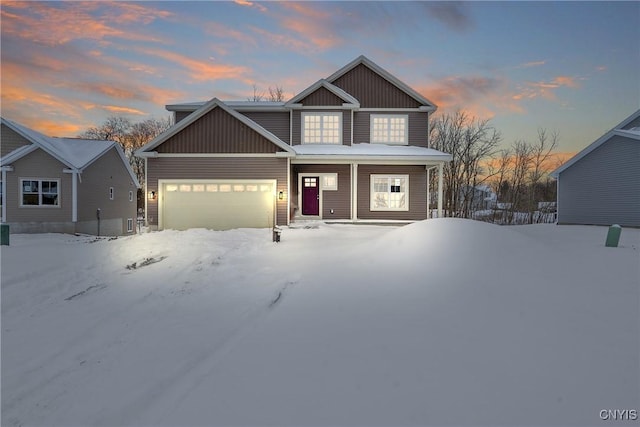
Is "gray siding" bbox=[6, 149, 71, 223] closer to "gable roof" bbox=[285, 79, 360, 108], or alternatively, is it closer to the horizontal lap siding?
"gable roof" bbox=[285, 79, 360, 108]

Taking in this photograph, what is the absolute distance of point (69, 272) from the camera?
25.4 ft

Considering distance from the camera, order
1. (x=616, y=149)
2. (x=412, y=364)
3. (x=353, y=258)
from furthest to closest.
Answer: (x=616, y=149) < (x=353, y=258) < (x=412, y=364)

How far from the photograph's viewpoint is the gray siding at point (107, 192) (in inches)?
713

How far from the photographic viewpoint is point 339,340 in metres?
3.96

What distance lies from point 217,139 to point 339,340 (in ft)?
39.9

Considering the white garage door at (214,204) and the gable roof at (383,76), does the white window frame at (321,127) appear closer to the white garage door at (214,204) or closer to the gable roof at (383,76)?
the gable roof at (383,76)

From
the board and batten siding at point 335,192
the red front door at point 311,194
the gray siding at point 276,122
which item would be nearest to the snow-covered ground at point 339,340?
the board and batten siding at point 335,192

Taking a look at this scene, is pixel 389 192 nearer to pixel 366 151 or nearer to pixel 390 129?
pixel 366 151

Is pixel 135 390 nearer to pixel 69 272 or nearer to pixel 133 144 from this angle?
pixel 69 272

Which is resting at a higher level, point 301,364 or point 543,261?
point 543,261

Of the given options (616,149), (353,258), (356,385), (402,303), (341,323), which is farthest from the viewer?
(616,149)

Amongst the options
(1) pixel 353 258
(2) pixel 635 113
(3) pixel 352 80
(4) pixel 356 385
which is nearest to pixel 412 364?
(4) pixel 356 385

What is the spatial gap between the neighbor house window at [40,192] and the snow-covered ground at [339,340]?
36.5ft

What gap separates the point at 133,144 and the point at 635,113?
156 feet
